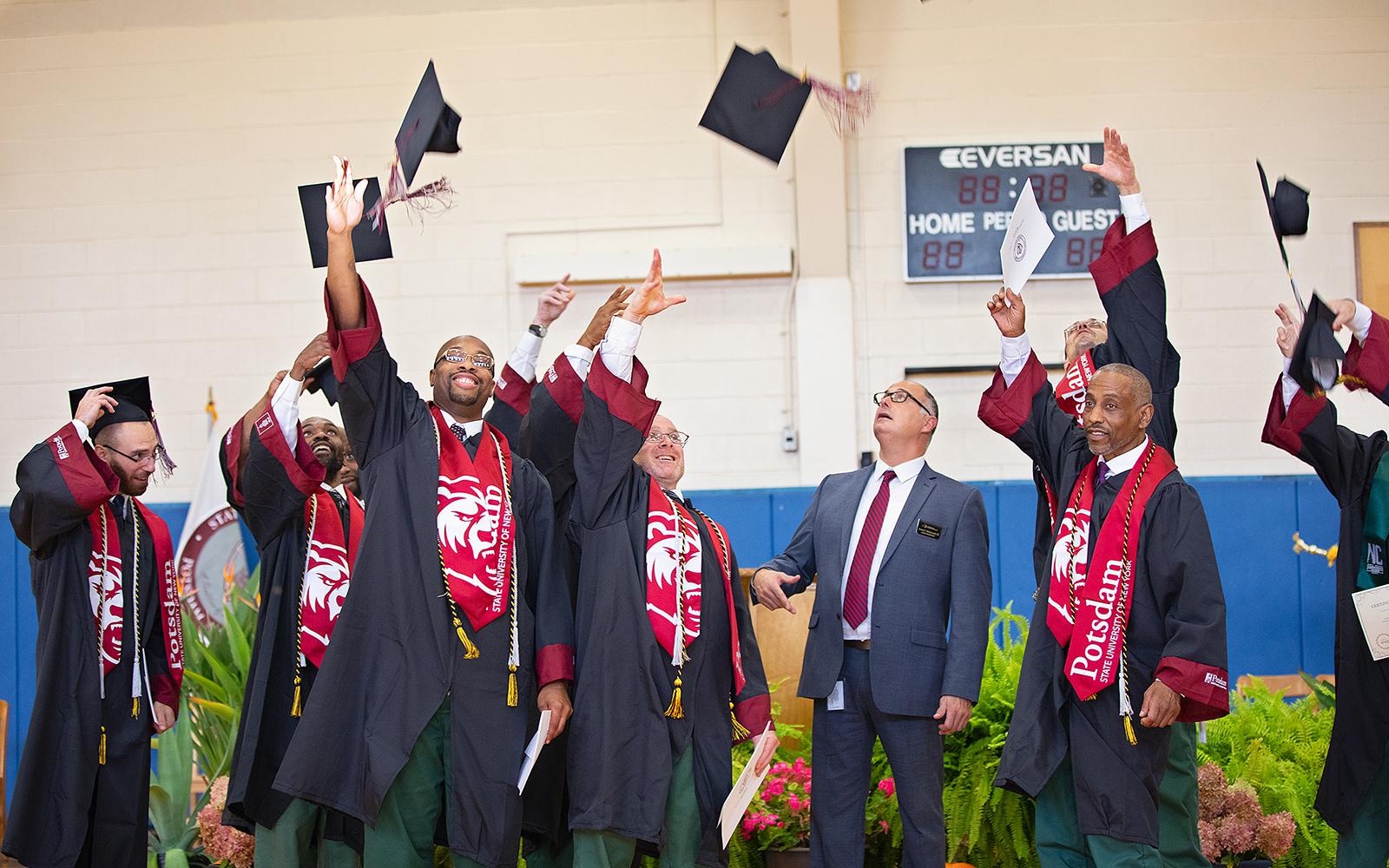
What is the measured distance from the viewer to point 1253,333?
7031mm

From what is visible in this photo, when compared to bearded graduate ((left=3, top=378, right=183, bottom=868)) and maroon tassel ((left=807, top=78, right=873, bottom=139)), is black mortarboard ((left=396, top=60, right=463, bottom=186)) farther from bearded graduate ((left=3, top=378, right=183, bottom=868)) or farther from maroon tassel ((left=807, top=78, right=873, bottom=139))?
bearded graduate ((left=3, top=378, right=183, bottom=868))

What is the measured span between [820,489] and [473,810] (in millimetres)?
1518

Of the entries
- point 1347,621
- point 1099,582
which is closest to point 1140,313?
point 1099,582

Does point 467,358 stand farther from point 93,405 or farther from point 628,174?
point 628,174

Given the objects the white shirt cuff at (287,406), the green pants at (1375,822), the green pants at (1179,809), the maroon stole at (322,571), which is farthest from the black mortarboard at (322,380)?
the green pants at (1375,822)

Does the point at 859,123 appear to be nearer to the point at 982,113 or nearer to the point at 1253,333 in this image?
the point at 982,113

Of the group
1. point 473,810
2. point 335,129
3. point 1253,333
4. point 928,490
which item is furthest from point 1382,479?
point 335,129

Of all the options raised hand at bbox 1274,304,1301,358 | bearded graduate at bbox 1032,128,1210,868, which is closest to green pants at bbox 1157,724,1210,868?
bearded graduate at bbox 1032,128,1210,868

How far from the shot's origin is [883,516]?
3.82 meters

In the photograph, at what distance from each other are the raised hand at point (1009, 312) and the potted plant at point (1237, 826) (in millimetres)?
1566

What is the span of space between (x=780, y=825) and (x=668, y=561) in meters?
1.18

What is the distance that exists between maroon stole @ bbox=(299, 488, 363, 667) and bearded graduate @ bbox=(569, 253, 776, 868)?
776 mm

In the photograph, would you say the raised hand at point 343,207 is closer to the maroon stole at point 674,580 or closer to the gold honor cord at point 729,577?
the maroon stole at point 674,580

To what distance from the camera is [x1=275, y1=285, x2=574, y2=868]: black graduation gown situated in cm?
301
